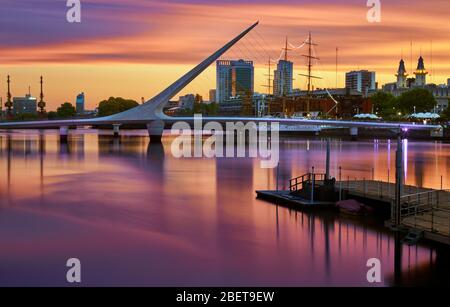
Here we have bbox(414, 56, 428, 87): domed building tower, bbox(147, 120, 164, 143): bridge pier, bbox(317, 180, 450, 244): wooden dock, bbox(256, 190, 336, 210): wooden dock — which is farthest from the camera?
bbox(414, 56, 428, 87): domed building tower

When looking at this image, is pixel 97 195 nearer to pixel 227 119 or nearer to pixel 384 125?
pixel 227 119

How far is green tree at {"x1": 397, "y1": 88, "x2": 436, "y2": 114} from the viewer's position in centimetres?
9725

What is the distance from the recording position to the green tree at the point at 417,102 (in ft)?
319

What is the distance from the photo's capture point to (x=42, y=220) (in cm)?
1809

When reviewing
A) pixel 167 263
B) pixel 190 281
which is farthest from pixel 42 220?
pixel 190 281

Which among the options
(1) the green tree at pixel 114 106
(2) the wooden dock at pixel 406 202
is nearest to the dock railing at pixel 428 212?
(2) the wooden dock at pixel 406 202

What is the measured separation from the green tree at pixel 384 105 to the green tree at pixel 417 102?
2.49 meters

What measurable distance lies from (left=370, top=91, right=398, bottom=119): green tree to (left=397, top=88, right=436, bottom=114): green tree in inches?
98.1

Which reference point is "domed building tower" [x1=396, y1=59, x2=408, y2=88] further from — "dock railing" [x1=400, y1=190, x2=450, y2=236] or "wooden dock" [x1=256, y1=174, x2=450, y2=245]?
"dock railing" [x1=400, y1=190, x2=450, y2=236]

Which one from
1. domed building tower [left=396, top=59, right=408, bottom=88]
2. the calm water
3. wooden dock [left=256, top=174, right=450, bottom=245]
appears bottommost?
the calm water

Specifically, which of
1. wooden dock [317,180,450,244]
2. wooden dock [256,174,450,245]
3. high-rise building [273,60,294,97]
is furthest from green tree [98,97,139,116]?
wooden dock [317,180,450,244]

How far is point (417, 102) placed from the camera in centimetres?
9738
